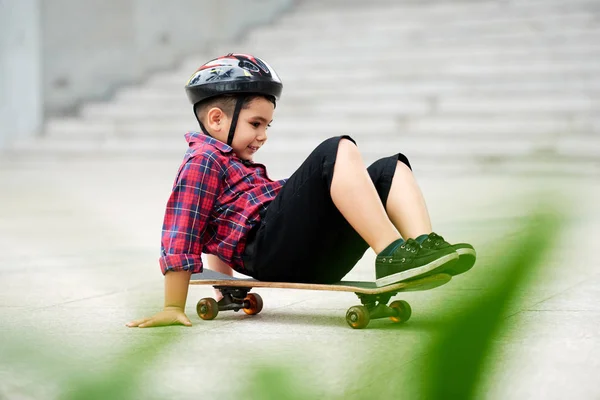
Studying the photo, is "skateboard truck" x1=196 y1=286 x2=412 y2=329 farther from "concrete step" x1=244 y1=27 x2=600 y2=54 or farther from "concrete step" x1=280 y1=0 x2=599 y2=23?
"concrete step" x1=280 y1=0 x2=599 y2=23

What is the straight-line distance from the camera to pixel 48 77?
1291 centimetres

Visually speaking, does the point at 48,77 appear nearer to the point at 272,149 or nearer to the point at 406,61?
the point at 272,149

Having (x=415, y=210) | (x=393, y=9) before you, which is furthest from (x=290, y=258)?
(x=393, y=9)

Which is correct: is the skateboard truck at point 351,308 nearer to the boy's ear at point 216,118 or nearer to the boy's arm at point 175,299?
the boy's arm at point 175,299

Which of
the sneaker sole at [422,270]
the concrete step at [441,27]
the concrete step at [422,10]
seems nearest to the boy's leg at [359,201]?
the sneaker sole at [422,270]

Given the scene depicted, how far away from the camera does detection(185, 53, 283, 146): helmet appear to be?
8.27 feet

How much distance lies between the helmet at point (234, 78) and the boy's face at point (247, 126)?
41 mm

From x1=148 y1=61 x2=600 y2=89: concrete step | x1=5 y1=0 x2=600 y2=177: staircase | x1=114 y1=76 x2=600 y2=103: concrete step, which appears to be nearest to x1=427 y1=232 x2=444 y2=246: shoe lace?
x1=5 y1=0 x2=600 y2=177: staircase

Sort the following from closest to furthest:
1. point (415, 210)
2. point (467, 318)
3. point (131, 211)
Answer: point (467, 318), point (415, 210), point (131, 211)

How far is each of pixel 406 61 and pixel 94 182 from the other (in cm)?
505

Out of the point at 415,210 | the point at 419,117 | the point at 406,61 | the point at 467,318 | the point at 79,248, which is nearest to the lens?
the point at 467,318

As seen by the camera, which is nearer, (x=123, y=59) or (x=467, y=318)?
(x=467, y=318)

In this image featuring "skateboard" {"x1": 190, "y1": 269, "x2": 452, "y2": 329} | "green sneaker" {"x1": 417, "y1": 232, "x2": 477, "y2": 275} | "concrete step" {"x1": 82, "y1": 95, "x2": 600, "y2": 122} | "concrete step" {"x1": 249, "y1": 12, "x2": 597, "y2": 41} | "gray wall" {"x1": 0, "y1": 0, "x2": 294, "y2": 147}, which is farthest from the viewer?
"concrete step" {"x1": 249, "y1": 12, "x2": 597, "y2": 41}

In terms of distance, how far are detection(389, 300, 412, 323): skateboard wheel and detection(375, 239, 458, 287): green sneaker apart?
0.48 ft
